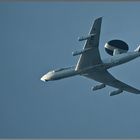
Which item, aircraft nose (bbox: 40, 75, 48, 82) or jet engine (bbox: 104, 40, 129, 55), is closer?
jet engine (bbox: 104, 40, 129, 55)

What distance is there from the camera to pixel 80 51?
34.9 m

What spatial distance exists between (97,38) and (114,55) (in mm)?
3571

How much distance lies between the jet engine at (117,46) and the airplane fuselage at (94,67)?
42 cm

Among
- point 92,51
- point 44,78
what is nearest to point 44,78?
point 44,78

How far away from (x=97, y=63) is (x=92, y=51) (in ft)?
6.00

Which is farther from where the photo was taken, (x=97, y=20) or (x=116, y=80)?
(x=116, y=80)

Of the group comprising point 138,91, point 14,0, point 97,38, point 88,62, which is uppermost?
point 14,0

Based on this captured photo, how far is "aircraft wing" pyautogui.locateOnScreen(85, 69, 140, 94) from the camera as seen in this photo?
129 feet

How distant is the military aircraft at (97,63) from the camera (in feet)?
115

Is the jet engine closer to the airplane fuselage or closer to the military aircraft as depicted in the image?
the military aircraft

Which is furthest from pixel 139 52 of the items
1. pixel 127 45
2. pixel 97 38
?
pixel 97 38

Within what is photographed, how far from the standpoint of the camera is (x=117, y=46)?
37.8 meters

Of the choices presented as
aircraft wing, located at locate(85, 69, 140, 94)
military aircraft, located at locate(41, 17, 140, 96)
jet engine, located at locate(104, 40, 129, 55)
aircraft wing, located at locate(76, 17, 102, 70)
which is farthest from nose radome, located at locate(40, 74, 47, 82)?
jet engine, located at locate(104, 40, 129, 55)

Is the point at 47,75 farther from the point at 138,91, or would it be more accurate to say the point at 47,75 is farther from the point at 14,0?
the point at 14,0
